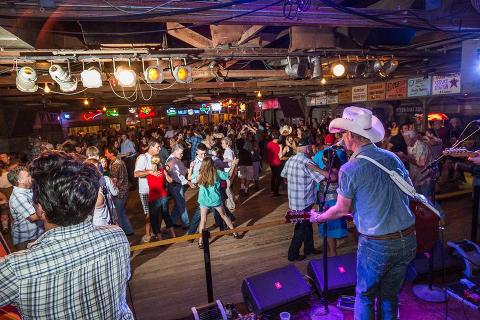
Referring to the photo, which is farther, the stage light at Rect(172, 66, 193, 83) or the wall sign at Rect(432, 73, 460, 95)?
the wall sign at Rect(432, 73, 460, 95)

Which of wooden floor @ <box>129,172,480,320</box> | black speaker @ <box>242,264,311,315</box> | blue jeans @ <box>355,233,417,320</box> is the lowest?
wooden floor @ <box>129,172,480,320</box>

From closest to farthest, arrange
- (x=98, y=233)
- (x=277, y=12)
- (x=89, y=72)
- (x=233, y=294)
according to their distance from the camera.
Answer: (x=98, y=233) < (x=277, y=12) < (x=233, y=294) < (x=89, y=72)

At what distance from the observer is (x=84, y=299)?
1485 mm

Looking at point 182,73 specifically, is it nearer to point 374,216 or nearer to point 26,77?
point 26,77

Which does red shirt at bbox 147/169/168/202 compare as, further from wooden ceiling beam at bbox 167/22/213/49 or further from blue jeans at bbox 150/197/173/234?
wooden ceiling beam at bbox 167/22/213/49

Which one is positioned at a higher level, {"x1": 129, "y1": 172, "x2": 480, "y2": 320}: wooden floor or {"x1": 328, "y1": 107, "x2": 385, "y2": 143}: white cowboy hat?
{"x1": 328, "y1": 107, "x2": 385, "y2": 143}: white cowboy hat

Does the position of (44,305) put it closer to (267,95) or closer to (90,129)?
(267,95)

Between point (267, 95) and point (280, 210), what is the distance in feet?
34.4

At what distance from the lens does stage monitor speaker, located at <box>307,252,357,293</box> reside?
3.83 meters

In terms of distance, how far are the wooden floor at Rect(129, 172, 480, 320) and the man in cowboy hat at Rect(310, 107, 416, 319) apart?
62.0 inches

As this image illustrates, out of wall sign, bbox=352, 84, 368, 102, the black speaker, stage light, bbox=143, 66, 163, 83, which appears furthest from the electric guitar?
wall sign, bbox=352, 84, 368, 102

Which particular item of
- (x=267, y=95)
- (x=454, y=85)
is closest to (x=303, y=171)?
(x=454, y=85)

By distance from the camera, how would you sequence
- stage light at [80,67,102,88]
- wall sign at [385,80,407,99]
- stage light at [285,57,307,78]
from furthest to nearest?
wall sign at [385,80,407,99], stage light at [285,57,307,78], stage light at [80,67,102,88]

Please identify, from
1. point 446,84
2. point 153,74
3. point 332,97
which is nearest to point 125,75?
point 153,74
